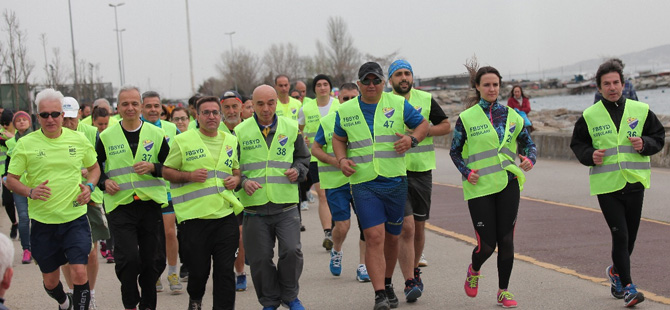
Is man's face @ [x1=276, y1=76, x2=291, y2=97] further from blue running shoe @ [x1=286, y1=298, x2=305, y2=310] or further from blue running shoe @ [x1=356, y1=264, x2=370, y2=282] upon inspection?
blue running shoe @ [x1=286, y1=298, x2=305, y2=310]

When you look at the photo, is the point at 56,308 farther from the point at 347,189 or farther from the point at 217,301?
the point at 347,189

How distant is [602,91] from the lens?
287 inches

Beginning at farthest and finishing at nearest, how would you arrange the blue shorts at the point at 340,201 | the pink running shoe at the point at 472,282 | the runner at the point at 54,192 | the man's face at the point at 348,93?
the man's face at the point at 348,93, the blue shorts at the point at 340,201, the pink running shoe at the point at 472,282, the runner at the point at 54,192

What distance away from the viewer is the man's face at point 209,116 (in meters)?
6.79

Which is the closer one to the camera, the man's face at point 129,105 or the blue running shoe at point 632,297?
the blue running shoe at point 632,297

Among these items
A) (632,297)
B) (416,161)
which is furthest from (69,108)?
(632,297)

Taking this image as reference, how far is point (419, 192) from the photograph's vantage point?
7863 mm

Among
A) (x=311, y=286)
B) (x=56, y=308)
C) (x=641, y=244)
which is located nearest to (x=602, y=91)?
(x=641, y=244)

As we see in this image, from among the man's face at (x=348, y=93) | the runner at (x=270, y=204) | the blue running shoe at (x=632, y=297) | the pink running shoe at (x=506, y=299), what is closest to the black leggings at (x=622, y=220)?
the blue running shoe at (x=632, y=297)

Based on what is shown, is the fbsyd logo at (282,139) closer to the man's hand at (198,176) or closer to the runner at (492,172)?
the man's hand at (198,176)

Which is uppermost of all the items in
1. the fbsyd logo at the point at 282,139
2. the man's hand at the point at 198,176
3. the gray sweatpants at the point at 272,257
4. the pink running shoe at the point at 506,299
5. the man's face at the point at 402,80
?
the man's face at the point at 402,80

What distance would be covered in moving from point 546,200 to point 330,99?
454cm

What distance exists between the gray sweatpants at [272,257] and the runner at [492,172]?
1.56 m

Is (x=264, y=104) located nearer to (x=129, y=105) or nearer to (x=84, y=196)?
(x=129, y=105)
